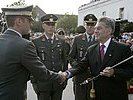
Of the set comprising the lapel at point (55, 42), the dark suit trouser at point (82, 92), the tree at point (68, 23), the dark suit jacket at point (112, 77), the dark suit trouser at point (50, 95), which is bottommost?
the tree at point (68, 23)

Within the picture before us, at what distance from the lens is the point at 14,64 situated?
402cm

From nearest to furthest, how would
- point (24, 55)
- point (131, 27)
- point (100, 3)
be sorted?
point (24, 55)
point (131, 27)
point (100, 3)

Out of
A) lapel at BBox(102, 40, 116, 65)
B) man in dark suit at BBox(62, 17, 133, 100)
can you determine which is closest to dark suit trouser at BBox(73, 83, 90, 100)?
man in dark suit at BBox(62, 17, 133, 100)

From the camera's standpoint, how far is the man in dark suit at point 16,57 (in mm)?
4023

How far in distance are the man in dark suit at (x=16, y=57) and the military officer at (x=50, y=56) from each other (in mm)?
2178

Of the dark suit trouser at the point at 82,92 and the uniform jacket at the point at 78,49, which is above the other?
the uniform jacket at the point at 78,49

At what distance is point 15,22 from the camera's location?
4086 mm

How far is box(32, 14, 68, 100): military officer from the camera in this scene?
20.9ft

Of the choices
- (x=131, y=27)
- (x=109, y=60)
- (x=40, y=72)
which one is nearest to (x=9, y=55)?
(x=40, y=72)

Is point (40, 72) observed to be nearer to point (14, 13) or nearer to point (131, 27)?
point (14, 13)

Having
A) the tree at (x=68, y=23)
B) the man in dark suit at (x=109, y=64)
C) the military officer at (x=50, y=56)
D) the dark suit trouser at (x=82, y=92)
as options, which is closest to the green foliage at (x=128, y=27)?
the dark suit trouser at (x=82, y=92)

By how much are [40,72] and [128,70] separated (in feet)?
4.51

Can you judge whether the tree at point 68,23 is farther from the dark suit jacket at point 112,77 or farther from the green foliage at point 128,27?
the dark suit jacket at point 112,77

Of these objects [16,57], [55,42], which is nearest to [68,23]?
[55,42]
